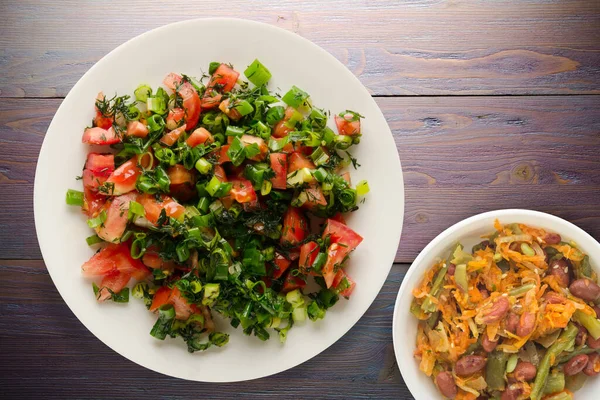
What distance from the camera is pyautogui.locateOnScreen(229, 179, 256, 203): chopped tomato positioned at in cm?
144

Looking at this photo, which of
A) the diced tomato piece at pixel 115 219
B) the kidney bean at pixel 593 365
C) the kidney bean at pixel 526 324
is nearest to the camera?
the diced tomato piece at pixel 115 219

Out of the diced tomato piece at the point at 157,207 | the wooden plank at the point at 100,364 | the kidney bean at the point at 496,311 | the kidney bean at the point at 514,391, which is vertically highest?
the diced tomato piece at the point at 157,207

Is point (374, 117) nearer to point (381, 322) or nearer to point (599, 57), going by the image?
point (381, 322)

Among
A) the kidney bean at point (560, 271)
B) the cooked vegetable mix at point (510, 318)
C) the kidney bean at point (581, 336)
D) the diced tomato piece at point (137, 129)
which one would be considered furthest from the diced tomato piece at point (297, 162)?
the kidney bean at point (581, 336)

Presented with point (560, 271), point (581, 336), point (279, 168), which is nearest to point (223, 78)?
point (279, 168)

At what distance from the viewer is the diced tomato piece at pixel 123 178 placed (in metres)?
1.43

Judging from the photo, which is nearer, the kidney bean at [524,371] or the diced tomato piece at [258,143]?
the diced tomato piece at [258,143]

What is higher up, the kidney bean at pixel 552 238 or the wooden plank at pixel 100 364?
the kidney bean at pixel 552 238

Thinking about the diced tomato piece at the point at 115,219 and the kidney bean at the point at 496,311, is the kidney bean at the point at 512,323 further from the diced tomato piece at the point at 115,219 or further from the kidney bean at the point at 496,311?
the diced tomato piece at the point at 115,219

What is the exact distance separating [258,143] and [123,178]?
0.36m

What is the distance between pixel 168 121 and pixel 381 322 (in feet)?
3.02

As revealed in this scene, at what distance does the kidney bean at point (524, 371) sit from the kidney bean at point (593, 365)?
0.59 feet

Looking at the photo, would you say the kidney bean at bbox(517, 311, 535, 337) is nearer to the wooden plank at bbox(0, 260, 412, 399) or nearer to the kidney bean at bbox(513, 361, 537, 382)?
the kidney bean at bbox(513, 361, 537, 382)

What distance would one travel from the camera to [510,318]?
1.59 m
